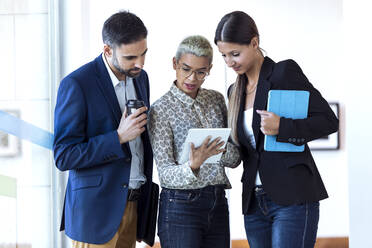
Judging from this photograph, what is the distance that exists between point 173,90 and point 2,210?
Answer: 0.90 metres

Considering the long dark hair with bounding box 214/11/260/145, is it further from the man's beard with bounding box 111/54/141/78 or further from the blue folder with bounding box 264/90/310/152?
the man's beard with bounding box 111/54/141/78

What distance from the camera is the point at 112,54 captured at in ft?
7.07

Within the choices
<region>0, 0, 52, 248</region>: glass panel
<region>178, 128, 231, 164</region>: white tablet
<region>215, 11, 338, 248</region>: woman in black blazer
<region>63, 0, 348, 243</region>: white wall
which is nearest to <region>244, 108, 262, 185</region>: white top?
<region>215, 11, 338, 248</region>: woman in black blazer

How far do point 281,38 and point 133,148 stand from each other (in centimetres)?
345

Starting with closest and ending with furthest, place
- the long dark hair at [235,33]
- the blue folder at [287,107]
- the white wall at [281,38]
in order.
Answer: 1. the blue folder at [287,107]
2. the long dark hair at [235,33]
3. the white wall at [281,38]

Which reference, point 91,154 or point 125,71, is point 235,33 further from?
point 91,154

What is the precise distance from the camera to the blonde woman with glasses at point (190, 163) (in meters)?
2.13

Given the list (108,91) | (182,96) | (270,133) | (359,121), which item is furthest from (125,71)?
(359,121)

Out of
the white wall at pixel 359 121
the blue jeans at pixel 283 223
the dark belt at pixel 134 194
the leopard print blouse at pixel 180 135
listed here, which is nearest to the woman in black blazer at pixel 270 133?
the blue jeans at pixel 283 223

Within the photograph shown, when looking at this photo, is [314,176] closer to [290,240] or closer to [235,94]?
[290,240]

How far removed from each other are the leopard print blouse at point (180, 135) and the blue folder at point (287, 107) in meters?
0.24

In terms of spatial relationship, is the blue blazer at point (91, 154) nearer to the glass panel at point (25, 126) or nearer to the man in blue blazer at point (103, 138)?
the man in blue blazer at point (103, 138)

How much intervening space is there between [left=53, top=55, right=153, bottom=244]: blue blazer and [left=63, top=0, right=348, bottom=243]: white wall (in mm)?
2901

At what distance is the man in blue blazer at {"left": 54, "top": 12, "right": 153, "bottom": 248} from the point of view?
2.03m
